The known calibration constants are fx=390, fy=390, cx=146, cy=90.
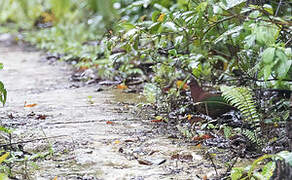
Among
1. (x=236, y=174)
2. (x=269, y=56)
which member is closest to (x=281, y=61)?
(x=269, y=56)

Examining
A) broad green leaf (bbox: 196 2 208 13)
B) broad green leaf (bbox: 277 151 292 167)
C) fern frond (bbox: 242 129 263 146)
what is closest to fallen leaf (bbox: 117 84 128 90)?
fern frond (bbox: 242 129 263 146)

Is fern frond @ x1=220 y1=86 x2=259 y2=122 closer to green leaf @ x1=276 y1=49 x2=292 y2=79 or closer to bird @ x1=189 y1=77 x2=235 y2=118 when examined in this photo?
bird @ x1=189 y1=77 x2=235 y2=118

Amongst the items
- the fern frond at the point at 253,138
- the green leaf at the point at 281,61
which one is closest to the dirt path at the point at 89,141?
the fern frond at the point at 253,138

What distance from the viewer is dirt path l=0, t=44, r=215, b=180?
2041mm

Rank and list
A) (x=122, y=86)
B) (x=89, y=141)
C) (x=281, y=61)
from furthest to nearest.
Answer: (x=122, y=86) < (x=89, y=141) < (x=281, y=61)

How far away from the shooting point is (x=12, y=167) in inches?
80.2

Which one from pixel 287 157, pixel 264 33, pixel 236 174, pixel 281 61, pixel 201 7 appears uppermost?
pixel 201 7

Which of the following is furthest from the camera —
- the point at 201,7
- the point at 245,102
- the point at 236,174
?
the point at 245,102

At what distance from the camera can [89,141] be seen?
2.49m

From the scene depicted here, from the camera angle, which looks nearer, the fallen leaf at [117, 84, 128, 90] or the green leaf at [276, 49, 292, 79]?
the green leaf at [276, 49, 292, 79]

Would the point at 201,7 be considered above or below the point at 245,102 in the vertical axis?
above

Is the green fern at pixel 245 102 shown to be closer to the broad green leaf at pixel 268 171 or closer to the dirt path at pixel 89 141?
the dirt path at pixel 89 141

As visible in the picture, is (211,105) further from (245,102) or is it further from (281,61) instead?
(281,61)

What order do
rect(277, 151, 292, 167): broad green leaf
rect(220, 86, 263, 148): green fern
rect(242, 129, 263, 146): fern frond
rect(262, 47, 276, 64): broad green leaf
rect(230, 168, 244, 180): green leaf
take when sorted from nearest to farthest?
1. rect(277, 151, 292, 167): broad green leaf
2. rect(262, 47, 276, 64): broad green leaf
3. rect(230, 168, 244, 180): green leaf
4. rect(242, 129, 263, 146): fern frond
5. rect(220, 86, 263, 148): green fern
